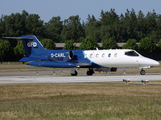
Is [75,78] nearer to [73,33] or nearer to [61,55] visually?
[61,55]

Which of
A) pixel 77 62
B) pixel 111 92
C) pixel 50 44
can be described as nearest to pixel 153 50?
pixel 50 44

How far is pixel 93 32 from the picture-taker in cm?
15950

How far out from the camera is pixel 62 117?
11359 millimetres

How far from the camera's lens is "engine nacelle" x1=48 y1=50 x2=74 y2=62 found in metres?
38.3

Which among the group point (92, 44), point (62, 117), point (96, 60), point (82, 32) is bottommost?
point (62, 117)

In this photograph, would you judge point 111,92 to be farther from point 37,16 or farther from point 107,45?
point 37,16

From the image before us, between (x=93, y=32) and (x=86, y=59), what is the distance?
122874mm

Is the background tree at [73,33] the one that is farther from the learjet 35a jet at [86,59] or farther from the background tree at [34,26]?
the learjet 35a jet at [86,59]

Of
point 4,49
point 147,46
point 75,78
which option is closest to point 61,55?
point 75,78

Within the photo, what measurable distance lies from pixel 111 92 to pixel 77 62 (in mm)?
18813

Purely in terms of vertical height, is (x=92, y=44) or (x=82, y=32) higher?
(x=82, y=32)

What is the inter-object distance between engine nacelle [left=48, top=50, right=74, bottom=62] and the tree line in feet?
232

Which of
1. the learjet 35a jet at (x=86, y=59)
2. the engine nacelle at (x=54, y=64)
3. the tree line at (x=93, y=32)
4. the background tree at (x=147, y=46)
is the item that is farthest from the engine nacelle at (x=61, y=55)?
the background tree at (x=147, y=46)

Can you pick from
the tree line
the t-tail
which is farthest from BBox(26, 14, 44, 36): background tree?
the t-tail
